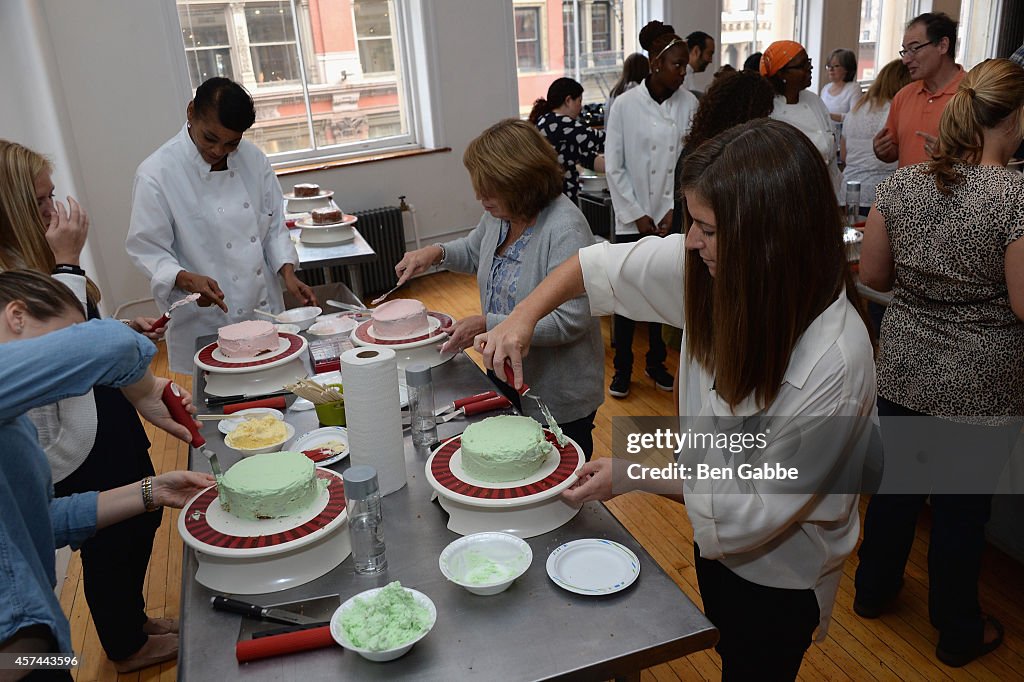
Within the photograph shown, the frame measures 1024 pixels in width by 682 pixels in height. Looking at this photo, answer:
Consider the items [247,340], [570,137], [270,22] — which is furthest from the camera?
[270,22]

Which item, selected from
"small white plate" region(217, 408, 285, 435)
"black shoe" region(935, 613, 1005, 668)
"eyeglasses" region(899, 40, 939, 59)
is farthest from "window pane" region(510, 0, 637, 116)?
"black shoe" region(935, 613, 1005, 668)

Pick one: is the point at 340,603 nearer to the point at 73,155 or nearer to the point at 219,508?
the point at 219,508

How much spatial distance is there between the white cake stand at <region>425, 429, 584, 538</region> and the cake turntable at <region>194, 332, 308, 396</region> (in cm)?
82

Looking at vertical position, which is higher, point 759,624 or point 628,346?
point 759,624

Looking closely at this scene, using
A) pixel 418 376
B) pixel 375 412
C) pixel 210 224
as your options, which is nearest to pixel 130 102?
pixel 210 224

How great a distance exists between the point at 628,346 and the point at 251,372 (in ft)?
8.11

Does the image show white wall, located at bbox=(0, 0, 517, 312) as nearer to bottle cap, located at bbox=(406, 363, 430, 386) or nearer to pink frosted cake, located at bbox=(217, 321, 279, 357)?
pink frosted cake, located at bbox=(217, 321, 279, 357)

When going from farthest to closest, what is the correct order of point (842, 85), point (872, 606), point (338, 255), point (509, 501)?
point (842, 85)
point (338, 255)
point (872, 606)
point (509, 501)

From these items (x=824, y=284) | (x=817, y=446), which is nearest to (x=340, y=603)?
(x=817, y=446)

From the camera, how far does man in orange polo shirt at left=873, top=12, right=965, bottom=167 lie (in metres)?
3.53

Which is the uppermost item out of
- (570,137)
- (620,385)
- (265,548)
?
(570,137)

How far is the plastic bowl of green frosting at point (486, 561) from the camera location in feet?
4.02

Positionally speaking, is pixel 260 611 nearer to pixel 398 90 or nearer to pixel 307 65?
pixel 307 65

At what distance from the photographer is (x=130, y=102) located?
496cm
